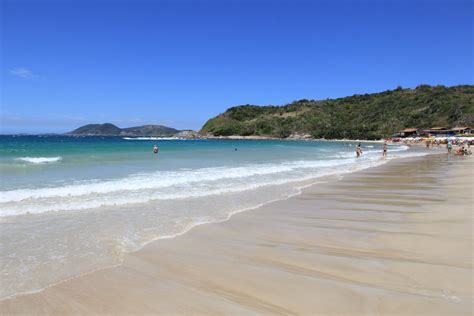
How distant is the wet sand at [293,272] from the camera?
374 centimetres

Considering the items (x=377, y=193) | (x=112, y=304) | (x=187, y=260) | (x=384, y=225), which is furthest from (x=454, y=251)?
(x=377, y=193)

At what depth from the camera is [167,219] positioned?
7941 mm

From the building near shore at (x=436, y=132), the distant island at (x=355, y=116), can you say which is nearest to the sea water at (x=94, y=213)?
the building near shore at (x=436, y=132)

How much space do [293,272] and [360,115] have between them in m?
150

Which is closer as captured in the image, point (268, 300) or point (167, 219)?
point (268, 300)

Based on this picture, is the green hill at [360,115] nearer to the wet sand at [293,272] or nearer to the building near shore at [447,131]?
the building near shore at [447,131]

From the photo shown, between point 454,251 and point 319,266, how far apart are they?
2.22 meters

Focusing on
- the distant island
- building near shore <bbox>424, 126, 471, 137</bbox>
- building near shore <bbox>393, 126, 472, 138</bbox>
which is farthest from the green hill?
building near shore <bbox>424, 126, 471, 137</bbox>

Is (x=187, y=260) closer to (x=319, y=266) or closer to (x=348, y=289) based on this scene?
(x=319, y=266)

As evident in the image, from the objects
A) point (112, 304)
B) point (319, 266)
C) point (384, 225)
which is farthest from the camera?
point (384, 225)

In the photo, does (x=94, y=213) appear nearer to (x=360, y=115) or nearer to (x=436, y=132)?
(x=436, y=132)

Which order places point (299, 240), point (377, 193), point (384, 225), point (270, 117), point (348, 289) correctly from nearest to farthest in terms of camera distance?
point (348, 289) → point (299, 240) → point (384, 225) → point (377, 193) → point (270, 117)

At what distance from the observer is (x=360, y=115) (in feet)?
475

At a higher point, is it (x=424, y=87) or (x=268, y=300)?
(x=424, y=87)
